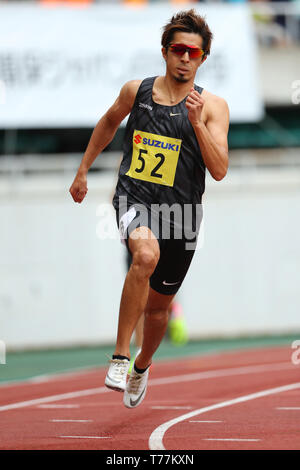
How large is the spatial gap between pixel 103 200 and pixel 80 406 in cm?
1258

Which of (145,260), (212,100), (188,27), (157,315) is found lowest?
(157,315)

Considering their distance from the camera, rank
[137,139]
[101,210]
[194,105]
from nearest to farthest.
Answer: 1. [194,105]
2. [137,139]
3. [101,210]

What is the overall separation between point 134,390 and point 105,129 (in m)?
1.97

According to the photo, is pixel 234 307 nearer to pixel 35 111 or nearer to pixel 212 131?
pixel 35 111

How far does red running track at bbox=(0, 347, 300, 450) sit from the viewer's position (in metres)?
6.07

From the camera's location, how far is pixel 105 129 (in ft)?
23.1

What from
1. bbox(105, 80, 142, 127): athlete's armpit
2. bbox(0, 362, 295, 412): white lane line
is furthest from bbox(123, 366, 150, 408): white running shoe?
bbox(0, 362, 295, 412): white lane line

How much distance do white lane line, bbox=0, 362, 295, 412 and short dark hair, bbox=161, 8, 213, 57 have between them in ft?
13.0

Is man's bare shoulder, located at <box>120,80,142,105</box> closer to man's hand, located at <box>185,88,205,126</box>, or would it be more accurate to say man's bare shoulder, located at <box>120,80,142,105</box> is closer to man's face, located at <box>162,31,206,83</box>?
man's face, located at <box>162,31,206,83</box>

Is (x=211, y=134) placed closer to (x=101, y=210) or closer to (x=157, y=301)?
(x=157, y=301)

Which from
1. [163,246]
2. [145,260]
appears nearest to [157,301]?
[163,246]

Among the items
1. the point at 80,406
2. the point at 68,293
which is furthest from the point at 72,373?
the point at 68,293

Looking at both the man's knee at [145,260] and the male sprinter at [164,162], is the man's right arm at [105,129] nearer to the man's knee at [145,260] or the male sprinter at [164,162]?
the male sprinter at [164,162]

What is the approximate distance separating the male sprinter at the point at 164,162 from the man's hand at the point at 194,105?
0.03 meters
